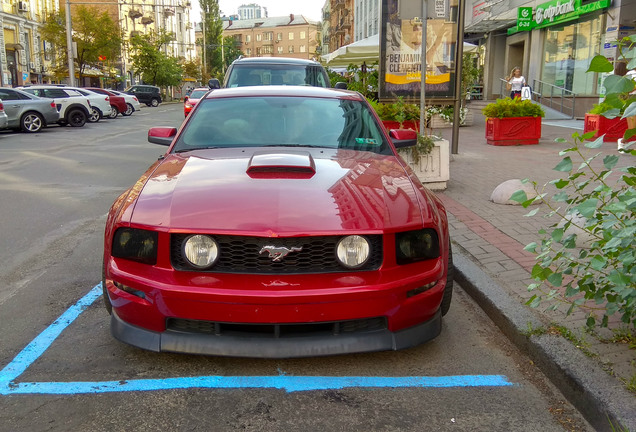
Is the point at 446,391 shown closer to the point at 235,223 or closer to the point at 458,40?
the point at 235,223

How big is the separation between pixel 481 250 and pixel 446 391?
2331 mm

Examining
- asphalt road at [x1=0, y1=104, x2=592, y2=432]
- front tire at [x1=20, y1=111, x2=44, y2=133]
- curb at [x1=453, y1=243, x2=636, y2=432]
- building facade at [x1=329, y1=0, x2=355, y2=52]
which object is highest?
building facade at [x1=329, y1=0, x2=355, y2=52]

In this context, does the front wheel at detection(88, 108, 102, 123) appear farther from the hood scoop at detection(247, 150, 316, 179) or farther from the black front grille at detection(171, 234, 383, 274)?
the black front grille at detection(171, 234, 383, 274)

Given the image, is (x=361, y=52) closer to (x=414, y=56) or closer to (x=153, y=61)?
(x=414, y=56)

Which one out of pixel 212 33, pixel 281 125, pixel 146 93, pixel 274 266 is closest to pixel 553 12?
pixel 281 125

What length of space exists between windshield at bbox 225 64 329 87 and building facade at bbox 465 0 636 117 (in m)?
10.5

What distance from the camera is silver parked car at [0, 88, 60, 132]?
19.8m

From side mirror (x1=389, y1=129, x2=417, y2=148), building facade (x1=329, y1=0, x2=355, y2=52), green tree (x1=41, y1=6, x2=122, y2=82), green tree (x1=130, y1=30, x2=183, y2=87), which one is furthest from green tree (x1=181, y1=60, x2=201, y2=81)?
side mirror (x1=389, y1=129, x2=417, y2=148)

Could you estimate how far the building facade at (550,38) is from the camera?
20.7 meters

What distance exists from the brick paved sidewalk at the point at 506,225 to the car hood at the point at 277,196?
117 cm

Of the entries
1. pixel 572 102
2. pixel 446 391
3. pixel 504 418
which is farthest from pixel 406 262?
pixel 572 102

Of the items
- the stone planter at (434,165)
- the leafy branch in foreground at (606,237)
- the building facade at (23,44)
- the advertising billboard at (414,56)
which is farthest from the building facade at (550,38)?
the building facade at (23,44)

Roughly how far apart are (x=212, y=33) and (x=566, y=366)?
116m

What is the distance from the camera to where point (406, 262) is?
10.1ft
